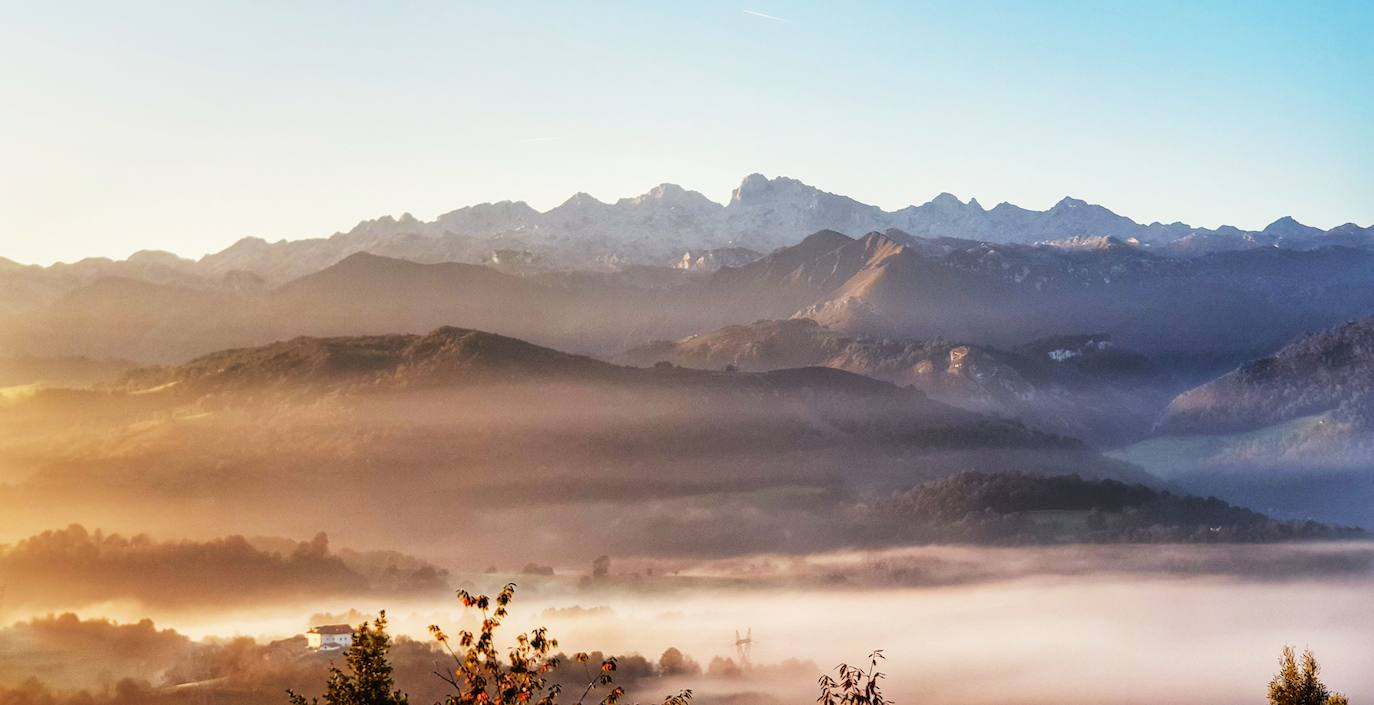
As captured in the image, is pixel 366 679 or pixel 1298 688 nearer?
pixel 366 679

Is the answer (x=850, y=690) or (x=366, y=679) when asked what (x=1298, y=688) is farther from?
(x=366, y=679)

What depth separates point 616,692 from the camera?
274 feet

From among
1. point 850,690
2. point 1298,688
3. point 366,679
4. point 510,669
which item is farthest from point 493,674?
point 1298,688

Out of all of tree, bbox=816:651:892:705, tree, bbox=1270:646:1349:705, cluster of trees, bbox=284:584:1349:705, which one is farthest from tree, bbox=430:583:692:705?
tree, bbox=1270:646:1349:705

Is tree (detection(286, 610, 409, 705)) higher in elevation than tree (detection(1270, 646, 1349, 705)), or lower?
higher

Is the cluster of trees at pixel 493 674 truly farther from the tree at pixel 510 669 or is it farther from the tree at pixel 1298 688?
the tree at pixel 1298 688

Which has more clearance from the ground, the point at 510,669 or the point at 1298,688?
the point at 510,669

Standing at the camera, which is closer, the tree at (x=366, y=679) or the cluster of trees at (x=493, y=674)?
the cluster of trees at (x=493, y=674)

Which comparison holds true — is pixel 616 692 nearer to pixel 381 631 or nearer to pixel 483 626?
pixel 483 626

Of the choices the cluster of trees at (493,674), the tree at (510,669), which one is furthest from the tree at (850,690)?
the tree at (510,669)

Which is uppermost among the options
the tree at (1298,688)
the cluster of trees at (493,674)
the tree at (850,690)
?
the cluster of trees at (493,674)

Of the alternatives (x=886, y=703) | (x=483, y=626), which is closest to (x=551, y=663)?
(x=483, y=626)

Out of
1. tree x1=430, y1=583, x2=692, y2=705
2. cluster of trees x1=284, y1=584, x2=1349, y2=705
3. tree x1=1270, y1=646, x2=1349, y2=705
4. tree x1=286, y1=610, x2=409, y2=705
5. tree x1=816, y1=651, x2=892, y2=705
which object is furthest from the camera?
tree x1=1270, y1=646, x2=1349, y2=705

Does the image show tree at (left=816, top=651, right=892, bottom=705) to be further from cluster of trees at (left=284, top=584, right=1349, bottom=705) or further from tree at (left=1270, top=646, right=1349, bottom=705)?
tree at (left=1270, top=646, right=1349, bottom=705)
